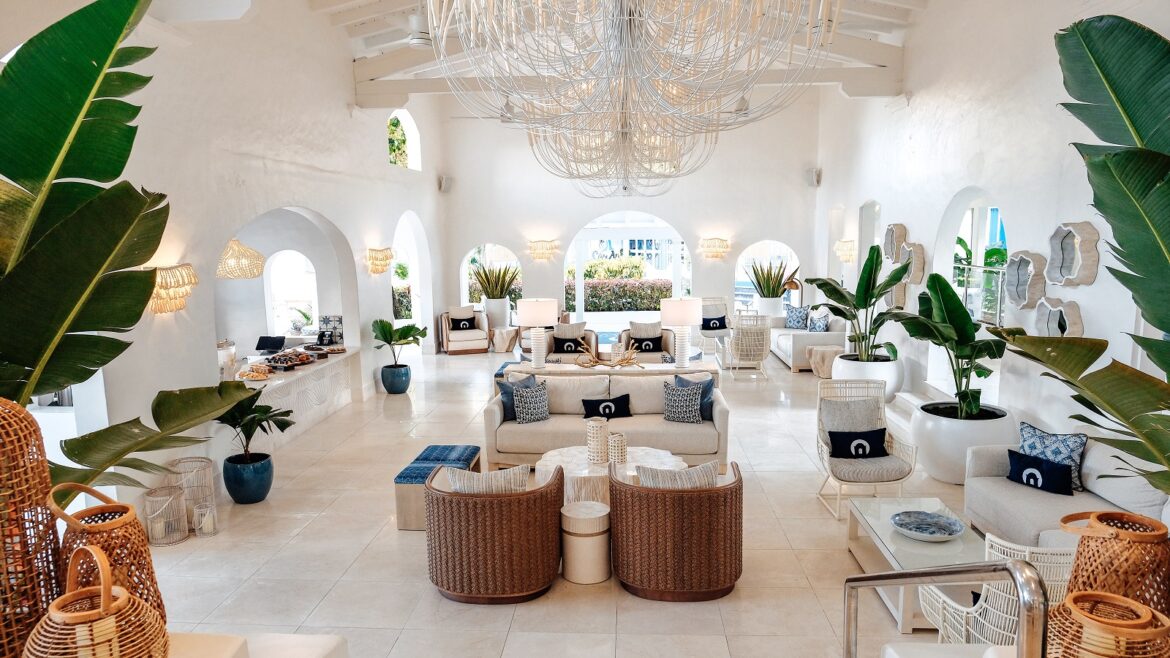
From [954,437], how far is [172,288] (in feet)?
24.5

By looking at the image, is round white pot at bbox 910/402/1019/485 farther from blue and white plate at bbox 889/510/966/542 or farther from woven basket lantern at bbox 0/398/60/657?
woven basket lantern at bbox 0/398/60/657

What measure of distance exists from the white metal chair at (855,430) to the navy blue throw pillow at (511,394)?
303cm

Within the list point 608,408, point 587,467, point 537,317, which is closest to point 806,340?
point 537,317

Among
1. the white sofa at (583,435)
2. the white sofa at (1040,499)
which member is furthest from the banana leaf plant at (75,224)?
the white sofa at (583,435)

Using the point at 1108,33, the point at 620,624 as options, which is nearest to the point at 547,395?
the point at 620,624

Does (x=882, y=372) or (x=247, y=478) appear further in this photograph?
(x=882, y=372)

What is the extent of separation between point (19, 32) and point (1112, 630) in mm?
6573

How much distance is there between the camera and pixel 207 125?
7.44 meters

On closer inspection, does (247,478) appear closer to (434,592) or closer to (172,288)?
(172,288)

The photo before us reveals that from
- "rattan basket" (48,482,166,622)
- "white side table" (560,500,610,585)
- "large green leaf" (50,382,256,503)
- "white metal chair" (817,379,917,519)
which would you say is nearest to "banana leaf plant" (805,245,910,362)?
"white metal chair" (817,379,917,519)

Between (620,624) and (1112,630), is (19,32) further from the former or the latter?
(1112,630)

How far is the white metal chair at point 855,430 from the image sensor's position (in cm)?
672

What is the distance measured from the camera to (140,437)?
2262 millimetres

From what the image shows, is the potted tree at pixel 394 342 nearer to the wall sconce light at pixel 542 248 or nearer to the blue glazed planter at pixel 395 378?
the blue glazed planter at pixel 395 378
